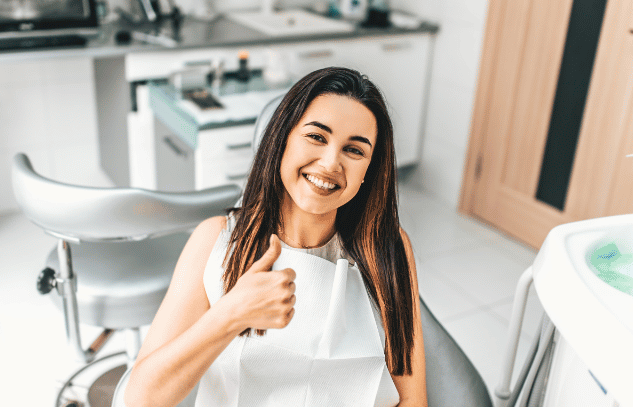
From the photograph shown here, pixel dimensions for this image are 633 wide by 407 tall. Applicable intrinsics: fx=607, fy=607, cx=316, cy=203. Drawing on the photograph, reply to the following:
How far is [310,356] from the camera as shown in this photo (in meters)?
0.96

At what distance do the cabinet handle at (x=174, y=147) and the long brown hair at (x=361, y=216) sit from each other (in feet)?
4.31

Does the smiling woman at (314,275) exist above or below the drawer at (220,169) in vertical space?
above

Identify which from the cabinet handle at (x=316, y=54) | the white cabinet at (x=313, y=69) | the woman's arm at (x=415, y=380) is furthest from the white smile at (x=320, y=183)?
the cabinet handle at (x=316, y=54)

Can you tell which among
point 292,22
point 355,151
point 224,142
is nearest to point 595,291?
point 355,151

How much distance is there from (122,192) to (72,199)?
0.10m

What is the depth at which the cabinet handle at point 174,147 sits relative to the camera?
2299 mm

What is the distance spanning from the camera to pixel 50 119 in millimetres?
2873

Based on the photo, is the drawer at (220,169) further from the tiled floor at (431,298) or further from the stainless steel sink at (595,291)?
the stainless steel sink at (595,291)

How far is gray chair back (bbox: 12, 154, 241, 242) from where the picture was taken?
1207 mm

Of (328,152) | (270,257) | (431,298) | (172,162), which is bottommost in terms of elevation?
(431,298)

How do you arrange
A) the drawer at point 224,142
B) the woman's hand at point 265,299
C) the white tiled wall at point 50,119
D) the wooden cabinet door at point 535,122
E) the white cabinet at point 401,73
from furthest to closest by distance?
the white cabinet at point 401,73 → the white tiled wall at point 50,119 → the wooden cabinet door at point 535,122 → the drawer at point 224,142 → the woman's hand at point 265,299

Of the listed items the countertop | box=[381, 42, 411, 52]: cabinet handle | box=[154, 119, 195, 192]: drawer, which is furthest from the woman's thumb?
box=[381, 42, 411, 52]: cabinet handle

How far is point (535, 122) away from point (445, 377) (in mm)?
1990

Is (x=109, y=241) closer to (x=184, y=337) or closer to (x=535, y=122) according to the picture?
(x=184, y=337)
